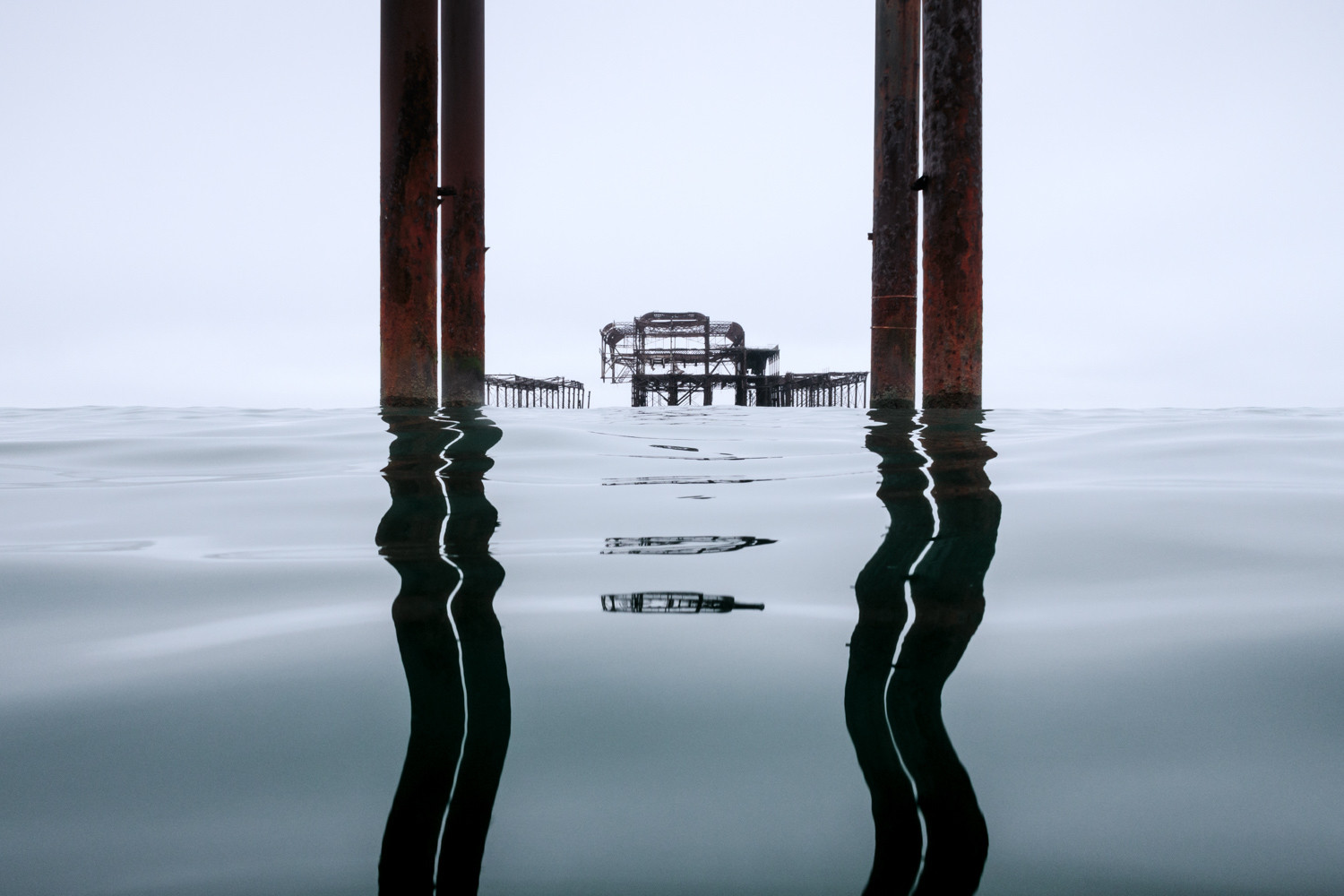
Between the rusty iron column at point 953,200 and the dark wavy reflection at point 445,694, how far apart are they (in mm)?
5186

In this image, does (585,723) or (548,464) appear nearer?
(585,723)

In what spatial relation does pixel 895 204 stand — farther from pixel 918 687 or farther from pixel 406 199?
pixel 918 687

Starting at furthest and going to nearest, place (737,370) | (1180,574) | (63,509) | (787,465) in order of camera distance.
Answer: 1. (737,370)
2. (787,465)
3. (63,509)
4. (1180,574)

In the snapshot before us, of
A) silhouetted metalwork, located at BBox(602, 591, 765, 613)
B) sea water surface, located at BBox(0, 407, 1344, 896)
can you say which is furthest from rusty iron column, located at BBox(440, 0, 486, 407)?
silhouetted metalwork, located at BBox(602, 591, 765, 613)

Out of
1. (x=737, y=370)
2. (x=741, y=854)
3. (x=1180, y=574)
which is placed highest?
(x=737, y=370)

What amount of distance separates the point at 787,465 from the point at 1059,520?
1.23 m

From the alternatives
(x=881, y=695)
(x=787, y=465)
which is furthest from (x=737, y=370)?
(x=881, y=695)

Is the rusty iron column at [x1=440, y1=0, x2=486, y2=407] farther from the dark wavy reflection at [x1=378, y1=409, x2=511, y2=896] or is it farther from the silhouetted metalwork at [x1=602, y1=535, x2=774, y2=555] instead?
the silhouetted metalwork at [x1=602, y1=535, x2=774, y2=555]

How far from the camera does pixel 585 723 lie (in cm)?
90

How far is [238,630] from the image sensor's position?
124 centimetres

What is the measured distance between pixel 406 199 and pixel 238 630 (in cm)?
626

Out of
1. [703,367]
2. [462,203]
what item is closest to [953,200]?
[462,203]

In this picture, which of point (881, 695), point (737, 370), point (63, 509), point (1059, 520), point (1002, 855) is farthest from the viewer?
point (737, 370)

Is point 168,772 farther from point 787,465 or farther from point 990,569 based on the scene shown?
point 787,465
